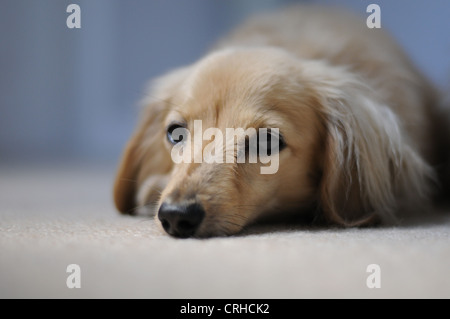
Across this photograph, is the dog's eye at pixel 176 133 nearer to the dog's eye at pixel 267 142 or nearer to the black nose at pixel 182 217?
the dog's eye at pixel 267 142

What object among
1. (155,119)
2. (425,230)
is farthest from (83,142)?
Answer: (425,230)

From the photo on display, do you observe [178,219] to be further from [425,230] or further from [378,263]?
[425,230]

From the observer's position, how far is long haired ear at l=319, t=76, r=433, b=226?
149cm

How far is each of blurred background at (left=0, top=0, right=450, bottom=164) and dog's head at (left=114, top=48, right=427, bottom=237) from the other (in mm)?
2250

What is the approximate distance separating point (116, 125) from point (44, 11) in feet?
3.47

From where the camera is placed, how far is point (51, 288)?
0.83 metres

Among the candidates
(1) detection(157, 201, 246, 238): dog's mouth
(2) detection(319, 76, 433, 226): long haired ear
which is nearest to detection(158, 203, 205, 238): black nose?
(1) detection(157, 201, 246, 238): dog's mouth

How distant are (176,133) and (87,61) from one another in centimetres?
287

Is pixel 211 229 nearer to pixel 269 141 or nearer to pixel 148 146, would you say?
pixel 269 141

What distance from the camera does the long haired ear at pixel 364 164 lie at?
4.89 ft

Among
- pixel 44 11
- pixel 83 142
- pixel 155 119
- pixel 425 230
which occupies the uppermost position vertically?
pixel 44 11

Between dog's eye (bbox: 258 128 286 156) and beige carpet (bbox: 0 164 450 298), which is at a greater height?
dog's eye (bbox: 258 128 286 156)

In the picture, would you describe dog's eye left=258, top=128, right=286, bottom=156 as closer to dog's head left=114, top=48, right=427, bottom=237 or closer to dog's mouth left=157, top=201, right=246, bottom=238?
dog's head left=114, top=48, right=427, bottom=237

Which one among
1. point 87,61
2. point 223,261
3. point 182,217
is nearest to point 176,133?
point 182,217
